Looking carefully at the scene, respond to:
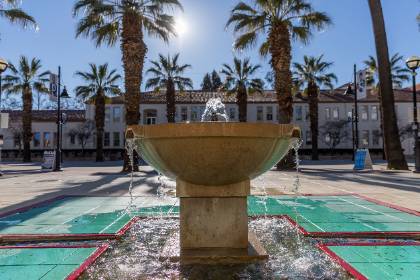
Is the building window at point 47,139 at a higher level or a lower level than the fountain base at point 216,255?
Result: higher

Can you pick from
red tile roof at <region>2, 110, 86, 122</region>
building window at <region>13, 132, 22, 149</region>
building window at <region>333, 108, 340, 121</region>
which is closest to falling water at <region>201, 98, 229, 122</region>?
building window at <region>13, 132, 22, 149</region>

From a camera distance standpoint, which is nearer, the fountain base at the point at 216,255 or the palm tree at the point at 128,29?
the fountain base at the point at 216,255

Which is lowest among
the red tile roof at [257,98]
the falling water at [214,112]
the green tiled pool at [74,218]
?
the green tiled pool at [74,218]

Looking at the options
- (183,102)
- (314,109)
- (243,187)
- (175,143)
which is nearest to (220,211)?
(243,187)

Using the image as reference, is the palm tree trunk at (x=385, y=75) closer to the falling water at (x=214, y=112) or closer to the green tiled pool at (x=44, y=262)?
the falling water at (x=214, y=112)

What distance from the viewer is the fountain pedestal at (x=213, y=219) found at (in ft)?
14.0

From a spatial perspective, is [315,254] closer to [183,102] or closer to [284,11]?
[284,11]

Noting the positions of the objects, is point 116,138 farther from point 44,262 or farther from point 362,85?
point 44,262

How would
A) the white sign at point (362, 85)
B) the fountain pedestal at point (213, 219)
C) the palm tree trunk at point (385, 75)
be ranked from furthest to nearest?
the white sign at point (362, 85) → the palm tree trunk at point (385, 75) → the fountain pedestal at point (213, 219)

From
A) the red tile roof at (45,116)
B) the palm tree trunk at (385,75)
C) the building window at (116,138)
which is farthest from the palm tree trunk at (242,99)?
the red tile roof at (45,116)

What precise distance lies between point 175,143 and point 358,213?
484 centimetres

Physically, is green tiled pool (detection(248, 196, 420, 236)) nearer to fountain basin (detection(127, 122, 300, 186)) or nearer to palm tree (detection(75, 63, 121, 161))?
fountain basin (detection(127, 122, 300, 186))

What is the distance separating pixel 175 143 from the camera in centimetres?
371

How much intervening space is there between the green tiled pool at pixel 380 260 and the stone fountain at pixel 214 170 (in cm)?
93
